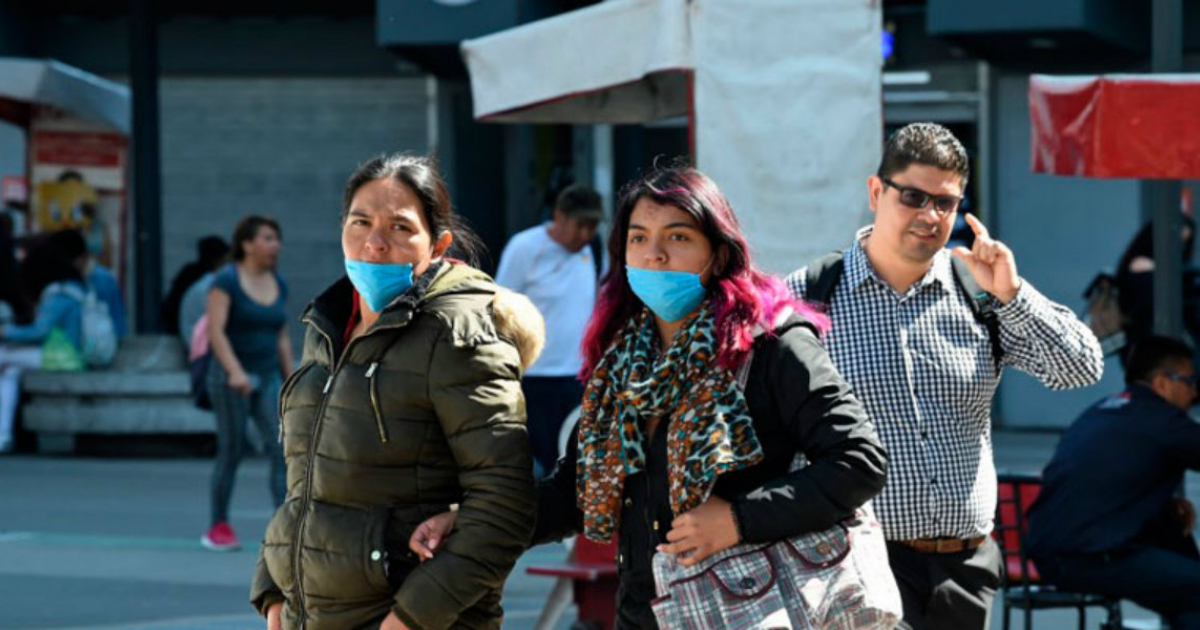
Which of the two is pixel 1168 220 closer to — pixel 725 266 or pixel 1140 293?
pixel 725 266

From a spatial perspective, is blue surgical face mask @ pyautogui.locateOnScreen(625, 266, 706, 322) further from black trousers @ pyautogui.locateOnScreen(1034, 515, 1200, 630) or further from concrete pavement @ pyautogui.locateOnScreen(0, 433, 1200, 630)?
concrete pavement @ pyautogui.locateOnScreen(0, 433, 1200, 630)

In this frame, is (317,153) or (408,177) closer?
(408,177)

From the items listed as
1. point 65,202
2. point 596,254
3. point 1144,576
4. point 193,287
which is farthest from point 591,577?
point 65,202

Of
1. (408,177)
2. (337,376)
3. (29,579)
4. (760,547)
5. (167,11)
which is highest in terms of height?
(167,11)

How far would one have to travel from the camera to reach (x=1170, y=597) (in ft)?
22.1

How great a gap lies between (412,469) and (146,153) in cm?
1164

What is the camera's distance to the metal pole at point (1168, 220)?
7.19 m

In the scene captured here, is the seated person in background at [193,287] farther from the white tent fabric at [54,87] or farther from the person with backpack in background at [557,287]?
the person with backpack in background at [557,287]

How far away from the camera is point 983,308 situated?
454 cm

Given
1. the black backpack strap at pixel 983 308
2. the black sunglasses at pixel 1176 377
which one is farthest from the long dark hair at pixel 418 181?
the black sunglasses at pixel 1176 377

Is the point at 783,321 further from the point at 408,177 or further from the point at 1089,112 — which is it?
the point at 1089,112

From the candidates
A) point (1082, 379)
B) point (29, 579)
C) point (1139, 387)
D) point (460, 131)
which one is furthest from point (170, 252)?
point (1082, 379)

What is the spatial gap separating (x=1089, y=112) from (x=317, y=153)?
1270cm

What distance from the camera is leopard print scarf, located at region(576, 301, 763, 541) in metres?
3.61
